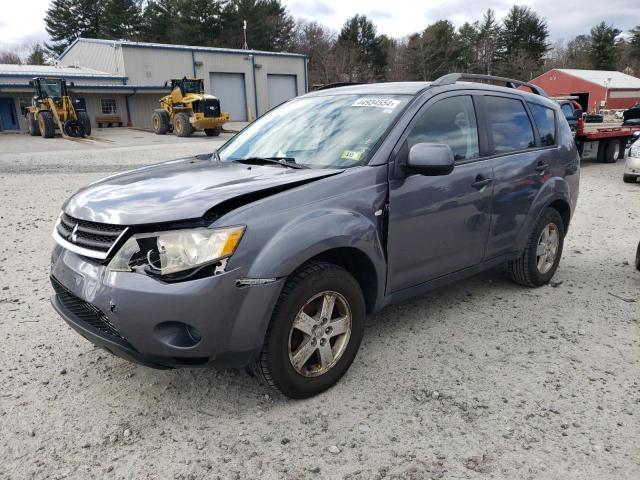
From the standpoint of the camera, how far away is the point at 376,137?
337 cm

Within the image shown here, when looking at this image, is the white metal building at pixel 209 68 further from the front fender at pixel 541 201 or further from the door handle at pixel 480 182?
the door handle at pixel 480 182

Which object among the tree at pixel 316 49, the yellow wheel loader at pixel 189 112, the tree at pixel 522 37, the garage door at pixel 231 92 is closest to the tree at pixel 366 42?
the tree at pixel 316 49

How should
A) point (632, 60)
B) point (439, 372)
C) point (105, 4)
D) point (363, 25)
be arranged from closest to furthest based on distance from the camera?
point (439, 372)
point (105, 4)
point (363, 25)
point (632, 60)

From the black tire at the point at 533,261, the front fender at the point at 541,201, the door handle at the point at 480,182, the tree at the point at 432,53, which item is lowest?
the black tire at the point at 533,261

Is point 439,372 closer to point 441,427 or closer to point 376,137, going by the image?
point 441,427

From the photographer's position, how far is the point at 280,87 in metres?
43.4

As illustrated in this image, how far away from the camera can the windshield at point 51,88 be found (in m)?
25.3

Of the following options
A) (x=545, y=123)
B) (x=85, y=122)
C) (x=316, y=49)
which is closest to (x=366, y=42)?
(x=316, y=49)

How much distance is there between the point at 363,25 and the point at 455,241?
6864 cm

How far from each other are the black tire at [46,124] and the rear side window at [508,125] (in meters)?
25.3

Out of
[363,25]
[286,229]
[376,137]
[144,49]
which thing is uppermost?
[363,25]

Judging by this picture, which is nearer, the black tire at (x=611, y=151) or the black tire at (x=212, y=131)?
the black tire at (x=611, y=151)

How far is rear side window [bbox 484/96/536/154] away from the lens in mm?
4133

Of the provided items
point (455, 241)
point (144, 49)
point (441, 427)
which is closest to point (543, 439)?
point (441, 427)
